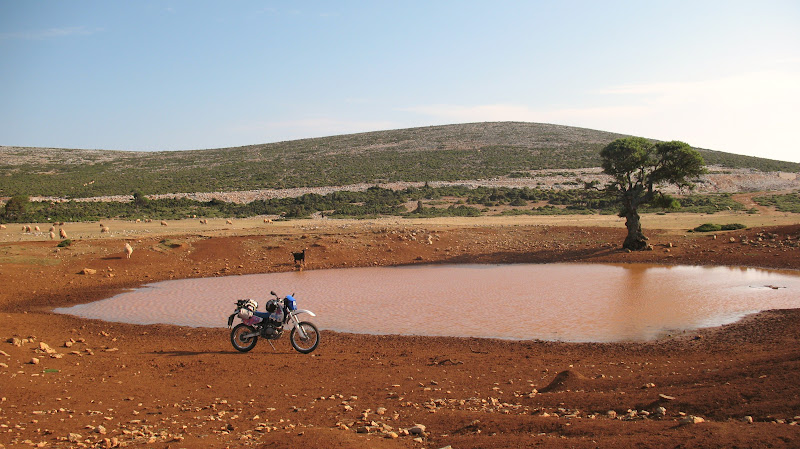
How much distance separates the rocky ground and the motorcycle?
1.15ft

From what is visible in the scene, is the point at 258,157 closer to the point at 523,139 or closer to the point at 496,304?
the point at 523,139

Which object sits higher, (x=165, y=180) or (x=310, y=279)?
(x=165, y=180)

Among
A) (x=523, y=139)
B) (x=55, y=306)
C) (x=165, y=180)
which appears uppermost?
(x=523, y=139)

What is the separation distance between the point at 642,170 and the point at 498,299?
45.8 feet

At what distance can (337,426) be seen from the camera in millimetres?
6965

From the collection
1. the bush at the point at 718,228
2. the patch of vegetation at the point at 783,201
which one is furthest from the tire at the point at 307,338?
the patch of vegetation at the point at 783,201

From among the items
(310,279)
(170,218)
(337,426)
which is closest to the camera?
(337,426)

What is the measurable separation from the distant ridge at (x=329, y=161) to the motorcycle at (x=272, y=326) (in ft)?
173

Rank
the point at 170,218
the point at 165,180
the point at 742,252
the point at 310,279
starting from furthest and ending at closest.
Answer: the point at 165,180 < the point at 170,218 < the point at 742,252 < the point at 310,279

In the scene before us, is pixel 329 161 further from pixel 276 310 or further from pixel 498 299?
pixel 276 310

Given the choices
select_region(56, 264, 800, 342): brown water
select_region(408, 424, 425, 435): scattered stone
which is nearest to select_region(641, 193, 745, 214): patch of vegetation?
select_region(56, 264, 800, 342): brown water

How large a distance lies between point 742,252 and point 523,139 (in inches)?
2618

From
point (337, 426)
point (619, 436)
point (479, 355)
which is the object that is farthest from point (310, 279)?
point (619, 436)

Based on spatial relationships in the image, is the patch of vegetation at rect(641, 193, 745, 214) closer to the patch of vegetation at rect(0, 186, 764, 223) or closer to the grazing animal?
the patch of vegetation at rect(0, 186, 764, 223)
